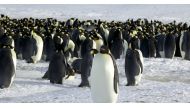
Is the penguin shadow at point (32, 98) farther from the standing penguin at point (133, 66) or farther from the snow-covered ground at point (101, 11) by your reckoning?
the snow-covered ground at point (101, 11)

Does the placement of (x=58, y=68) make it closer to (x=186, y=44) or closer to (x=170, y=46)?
(x=186, y=44)

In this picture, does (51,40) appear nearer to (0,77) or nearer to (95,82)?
(0,77)

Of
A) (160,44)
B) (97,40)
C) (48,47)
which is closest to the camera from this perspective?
(97,40)

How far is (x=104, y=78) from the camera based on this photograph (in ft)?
23.9

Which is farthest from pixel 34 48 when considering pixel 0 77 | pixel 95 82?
pixel 95 82

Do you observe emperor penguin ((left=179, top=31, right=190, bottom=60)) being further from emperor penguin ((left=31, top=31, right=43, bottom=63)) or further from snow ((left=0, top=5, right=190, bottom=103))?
emperor penguin ((left=31, top=31, right=43, bottom=63))

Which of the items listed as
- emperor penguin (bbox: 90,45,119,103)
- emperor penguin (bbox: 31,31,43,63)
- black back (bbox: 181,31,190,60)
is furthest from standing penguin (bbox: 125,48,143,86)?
black back (bbox: 181,31,190,60)

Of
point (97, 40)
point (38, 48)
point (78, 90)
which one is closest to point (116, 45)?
point (38, 48)

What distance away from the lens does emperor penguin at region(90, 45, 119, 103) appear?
7266 mm

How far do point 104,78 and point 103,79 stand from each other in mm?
22

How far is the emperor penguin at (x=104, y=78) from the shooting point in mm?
7266

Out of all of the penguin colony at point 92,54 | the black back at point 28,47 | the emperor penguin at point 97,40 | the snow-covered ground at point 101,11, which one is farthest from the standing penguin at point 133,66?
the snow-covered ground at point 101,11

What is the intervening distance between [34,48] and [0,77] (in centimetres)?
450
